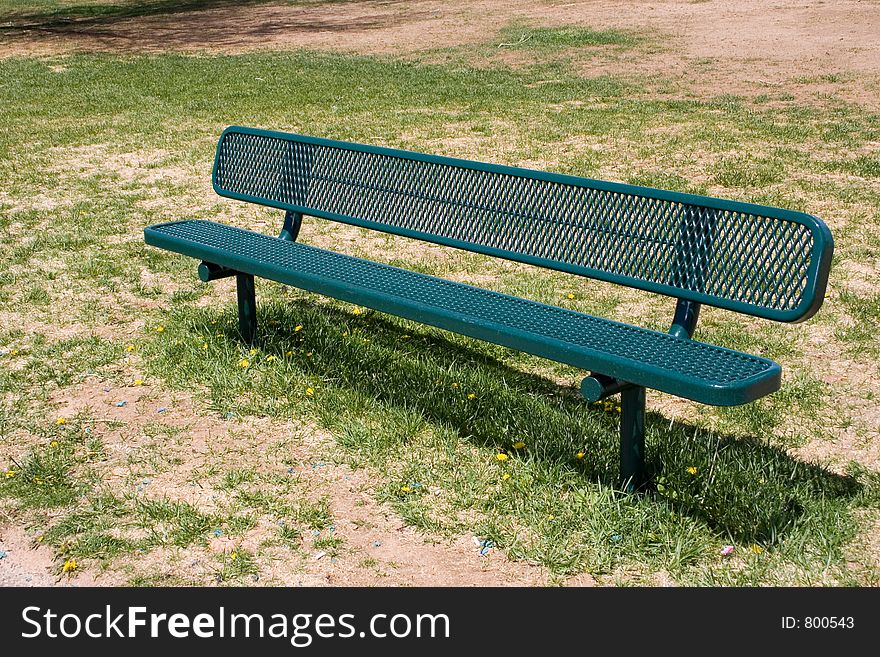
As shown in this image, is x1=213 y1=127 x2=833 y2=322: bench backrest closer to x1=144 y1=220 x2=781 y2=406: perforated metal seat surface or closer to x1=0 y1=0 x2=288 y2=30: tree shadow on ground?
x1=144 y1=220 x2=781 y2=406: perforated metal seat surface

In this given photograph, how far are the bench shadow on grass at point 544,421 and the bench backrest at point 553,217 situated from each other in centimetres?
51

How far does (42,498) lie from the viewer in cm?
345

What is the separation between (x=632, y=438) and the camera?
3.23 m

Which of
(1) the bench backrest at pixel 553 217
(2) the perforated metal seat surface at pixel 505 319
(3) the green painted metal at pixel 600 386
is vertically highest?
(1) the bench backrest at pixel 553 217

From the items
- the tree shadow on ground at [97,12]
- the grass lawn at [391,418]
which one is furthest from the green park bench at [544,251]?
the tree shadow on ground at [97,12]

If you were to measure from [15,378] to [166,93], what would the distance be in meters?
8.62

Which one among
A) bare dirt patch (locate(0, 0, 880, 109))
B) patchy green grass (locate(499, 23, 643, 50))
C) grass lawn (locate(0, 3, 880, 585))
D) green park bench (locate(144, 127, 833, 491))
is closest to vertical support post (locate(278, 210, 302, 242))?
green park bench (locate(144, 127, 833, 491))

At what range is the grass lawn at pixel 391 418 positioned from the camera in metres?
3.13

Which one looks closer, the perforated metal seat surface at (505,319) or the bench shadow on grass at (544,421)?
the perforated metal seat surface at (505,319)

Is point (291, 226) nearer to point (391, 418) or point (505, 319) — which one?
point (391, 418)

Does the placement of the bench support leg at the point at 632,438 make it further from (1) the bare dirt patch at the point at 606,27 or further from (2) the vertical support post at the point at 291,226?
(1) the bare dirt patch at the point at 606,27

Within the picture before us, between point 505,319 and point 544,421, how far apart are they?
471mm

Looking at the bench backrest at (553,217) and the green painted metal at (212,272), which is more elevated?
the bench backrest at (553,217)

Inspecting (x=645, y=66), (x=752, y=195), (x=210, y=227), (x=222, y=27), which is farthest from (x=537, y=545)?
(x=222, y=27)
